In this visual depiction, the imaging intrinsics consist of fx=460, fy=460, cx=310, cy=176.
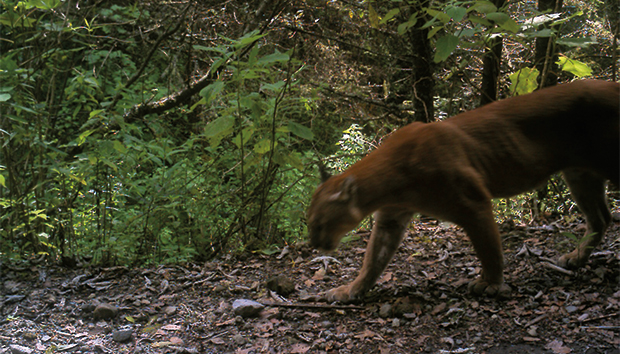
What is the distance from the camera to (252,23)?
5.09 m

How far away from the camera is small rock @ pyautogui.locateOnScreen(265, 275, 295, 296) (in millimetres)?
3166

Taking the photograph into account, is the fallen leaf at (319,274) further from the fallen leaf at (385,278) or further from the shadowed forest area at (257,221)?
the fallen leaf at (385,278)

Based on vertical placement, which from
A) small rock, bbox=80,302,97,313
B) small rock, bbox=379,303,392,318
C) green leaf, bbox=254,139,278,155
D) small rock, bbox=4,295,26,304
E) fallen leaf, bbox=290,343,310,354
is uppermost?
green leaf, bbox=254,139,278,155

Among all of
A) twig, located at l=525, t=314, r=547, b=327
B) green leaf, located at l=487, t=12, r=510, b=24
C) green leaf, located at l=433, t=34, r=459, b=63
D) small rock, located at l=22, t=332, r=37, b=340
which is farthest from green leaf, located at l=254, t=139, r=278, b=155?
twig, located at l=525, t=314, r=547, b=327

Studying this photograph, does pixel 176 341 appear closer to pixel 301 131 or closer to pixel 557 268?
pixel 301 131

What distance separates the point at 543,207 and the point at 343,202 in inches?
130

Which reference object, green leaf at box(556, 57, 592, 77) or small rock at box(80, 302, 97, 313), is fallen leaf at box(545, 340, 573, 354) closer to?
green leaf at box(556, 57, 592, 77)

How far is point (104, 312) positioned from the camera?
2943 millimetres

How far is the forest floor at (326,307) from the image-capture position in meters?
2.36

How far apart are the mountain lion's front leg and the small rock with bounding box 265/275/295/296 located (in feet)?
0.89

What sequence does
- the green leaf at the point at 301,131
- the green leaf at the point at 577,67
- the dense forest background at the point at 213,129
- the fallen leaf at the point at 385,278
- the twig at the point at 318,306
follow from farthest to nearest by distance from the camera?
the dense forest background at the point at 213,129 < the green leaf at the point at 301,131 < the green leaf at the point at 577,67 < the fallen leaf at the point at 385,278 < the twig at the point at 318,306

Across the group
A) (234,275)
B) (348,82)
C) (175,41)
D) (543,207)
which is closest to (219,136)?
(234,275)

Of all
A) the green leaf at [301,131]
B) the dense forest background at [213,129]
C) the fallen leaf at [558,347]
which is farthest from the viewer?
the dense forest background at [213,129]

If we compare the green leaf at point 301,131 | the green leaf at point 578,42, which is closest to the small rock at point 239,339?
the green leaf at point 301,131
